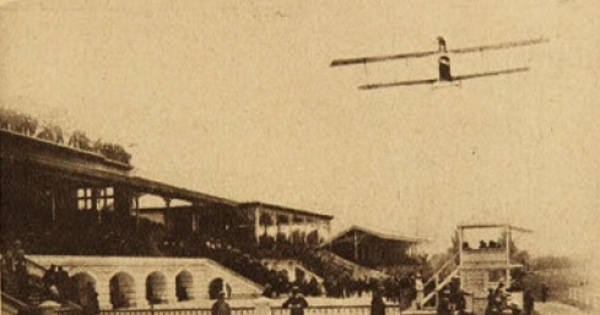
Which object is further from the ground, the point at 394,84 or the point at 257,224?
the point at 394,84

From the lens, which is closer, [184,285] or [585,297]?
[585,297]

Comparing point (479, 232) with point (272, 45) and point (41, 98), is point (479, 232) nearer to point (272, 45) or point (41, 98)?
point (272, 45)

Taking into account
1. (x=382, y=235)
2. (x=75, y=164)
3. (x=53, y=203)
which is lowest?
(x=382, y=235)

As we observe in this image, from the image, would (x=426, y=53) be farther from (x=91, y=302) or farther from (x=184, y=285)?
(x=91, y=302)

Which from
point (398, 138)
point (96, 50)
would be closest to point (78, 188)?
point (96, 50)

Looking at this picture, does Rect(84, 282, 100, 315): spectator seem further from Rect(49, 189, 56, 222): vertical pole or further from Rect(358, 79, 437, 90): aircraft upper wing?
Rect(358, 79, 437, 90): aircraft upper wing

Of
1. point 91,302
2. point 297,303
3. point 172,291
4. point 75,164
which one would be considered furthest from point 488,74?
point 91,302
